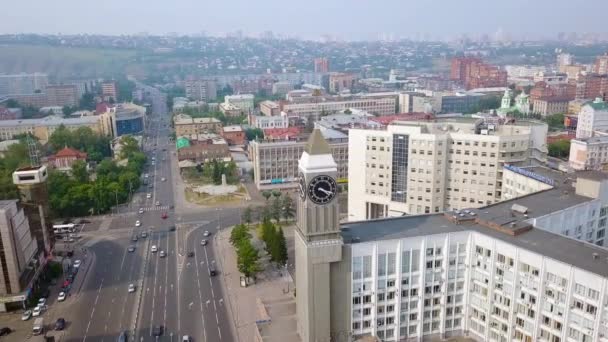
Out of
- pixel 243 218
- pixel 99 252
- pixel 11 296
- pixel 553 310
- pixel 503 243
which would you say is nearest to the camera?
pixel 553 310

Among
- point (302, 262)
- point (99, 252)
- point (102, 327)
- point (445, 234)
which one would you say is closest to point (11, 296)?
point (102, 327)

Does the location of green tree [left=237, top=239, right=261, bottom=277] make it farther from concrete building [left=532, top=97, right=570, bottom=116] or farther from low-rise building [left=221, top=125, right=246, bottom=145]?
concrete building [left=532, top=97, right=570, bottom=116]

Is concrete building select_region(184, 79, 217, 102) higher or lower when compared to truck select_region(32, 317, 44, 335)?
higher

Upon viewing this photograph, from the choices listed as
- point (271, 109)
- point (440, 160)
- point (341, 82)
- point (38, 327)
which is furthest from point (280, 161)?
point (341, 82)

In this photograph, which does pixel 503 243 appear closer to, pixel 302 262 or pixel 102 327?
pixel 302 262

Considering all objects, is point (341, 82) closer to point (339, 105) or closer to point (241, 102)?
point (241, 102)

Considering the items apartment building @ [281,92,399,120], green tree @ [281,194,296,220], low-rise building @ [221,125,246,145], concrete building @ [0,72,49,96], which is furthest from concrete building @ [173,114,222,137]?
concrete building @ [0,72,49,96]
